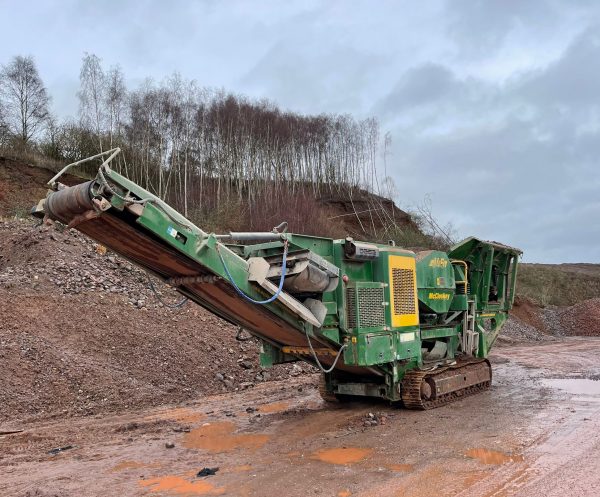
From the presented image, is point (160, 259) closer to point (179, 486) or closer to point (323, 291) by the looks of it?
point (323, 291)

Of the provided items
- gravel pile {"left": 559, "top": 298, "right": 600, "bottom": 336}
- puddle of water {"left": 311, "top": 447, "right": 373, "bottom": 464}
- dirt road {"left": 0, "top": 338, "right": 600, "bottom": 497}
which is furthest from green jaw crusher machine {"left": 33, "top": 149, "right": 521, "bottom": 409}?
gravel pile {"left": 559, "top": 298, "right": 600, "bottom": 336}

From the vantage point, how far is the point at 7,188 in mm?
22016

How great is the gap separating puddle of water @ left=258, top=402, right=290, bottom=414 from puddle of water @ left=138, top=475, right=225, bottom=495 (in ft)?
10.5

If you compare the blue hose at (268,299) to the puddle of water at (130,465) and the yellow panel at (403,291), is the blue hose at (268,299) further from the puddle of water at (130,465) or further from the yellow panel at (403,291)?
the yellow panel at (403,291)

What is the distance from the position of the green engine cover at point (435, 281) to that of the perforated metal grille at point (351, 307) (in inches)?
62.5

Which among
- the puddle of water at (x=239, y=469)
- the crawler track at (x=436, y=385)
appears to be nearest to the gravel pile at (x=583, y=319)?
the crawler track at (x=436, y=385)

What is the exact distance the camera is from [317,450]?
621 centimetres

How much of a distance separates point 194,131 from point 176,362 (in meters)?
23.5

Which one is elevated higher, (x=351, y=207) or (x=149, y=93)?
(x=149, y=93)

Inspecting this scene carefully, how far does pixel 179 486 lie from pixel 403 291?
13.5ft

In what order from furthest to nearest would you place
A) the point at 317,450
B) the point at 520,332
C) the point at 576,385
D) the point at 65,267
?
1. the point at 520,332
2. the point at 65,267
3. the point at 576,385
4. the point at 317,450

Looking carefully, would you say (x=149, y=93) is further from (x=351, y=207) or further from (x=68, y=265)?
(x=68, y=265)

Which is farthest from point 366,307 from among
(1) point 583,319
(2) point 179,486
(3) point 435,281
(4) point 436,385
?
(1) point 583,319

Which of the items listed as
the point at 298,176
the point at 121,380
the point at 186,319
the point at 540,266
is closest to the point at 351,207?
the point at 298,176
